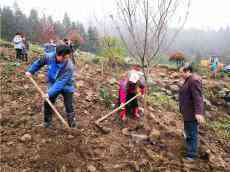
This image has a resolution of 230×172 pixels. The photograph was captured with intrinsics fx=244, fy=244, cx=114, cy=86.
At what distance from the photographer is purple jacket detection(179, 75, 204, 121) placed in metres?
3.38

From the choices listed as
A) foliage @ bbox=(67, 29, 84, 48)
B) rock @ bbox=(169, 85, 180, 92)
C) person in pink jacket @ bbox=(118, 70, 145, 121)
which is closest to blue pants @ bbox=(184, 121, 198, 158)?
person in pink jacket @ bbox=(118, 70, 145, 121)

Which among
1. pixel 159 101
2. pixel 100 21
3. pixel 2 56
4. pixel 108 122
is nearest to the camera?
pixel 108 122

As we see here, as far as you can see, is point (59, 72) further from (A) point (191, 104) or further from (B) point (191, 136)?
(B) point (191, 136)

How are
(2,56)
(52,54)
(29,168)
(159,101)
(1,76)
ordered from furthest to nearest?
(2,56)
(159,101)
(1,76)
(52,54)
(29,168)

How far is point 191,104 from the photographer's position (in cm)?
351

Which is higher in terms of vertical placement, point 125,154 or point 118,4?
point 118,4

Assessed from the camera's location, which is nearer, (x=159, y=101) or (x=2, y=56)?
(x=159, y=101)

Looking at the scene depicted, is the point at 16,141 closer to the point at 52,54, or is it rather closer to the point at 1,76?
the point at 52,54

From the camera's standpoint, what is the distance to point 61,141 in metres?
3.49

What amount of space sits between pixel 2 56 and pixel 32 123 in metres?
4.58

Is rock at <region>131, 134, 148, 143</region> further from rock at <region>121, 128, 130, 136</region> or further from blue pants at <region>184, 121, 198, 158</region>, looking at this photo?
blue pants at <region>184, 121, 198, 158</region>

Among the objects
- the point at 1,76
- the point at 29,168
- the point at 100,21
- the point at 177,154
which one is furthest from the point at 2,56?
the point at 177,154

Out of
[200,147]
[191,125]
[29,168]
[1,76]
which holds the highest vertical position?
[1,76]

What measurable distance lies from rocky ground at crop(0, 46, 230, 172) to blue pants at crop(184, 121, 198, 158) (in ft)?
0.52
